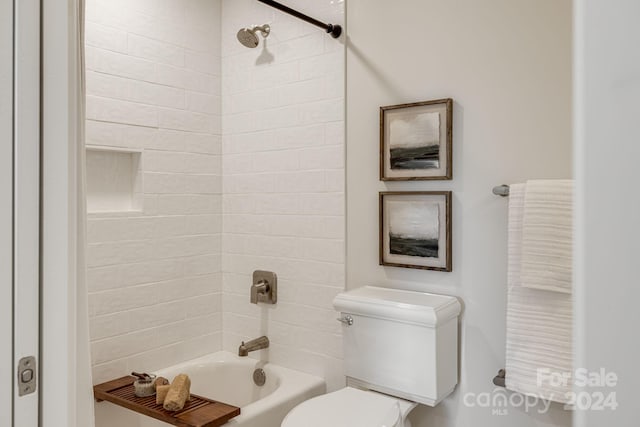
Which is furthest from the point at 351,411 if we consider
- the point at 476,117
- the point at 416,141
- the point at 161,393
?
the point at 476,117

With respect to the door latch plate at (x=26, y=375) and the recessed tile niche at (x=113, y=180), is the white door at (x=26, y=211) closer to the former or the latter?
the door latch plate at (x=26, y=375)

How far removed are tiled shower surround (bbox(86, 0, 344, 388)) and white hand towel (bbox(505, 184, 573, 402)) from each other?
83 centimetres

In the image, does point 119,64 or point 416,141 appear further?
point 119,64

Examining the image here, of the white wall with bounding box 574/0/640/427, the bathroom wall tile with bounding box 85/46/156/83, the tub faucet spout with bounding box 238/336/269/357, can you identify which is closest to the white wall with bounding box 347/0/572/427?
the tub faucet spout with bounding box 238/336/269/357

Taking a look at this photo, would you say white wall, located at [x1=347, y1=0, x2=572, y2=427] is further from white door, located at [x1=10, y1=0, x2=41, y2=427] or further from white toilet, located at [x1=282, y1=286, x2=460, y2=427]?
white door, located at [x1=10, y1=0, x2=41, y2=427]

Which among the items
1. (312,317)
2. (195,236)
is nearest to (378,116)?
(312,317)

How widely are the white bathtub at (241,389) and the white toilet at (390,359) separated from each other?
296mm

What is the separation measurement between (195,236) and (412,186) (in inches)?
49.2

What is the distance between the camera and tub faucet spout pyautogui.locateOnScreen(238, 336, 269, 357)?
2.42 metres

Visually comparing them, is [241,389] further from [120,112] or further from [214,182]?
[120,112]

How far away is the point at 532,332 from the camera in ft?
5.39

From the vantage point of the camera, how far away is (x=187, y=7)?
8.39 ft

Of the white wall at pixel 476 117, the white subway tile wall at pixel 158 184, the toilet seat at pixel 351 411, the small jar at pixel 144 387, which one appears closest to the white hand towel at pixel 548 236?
the white wall at pixel 476 117

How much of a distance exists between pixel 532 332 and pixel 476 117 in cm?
83
